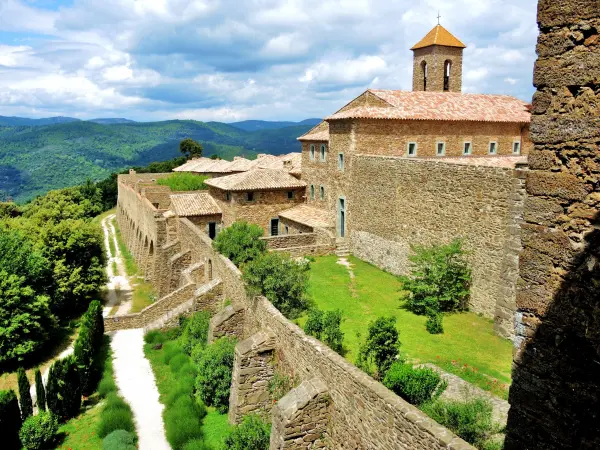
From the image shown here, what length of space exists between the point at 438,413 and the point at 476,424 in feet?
2.22

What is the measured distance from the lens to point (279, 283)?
15.5 metres

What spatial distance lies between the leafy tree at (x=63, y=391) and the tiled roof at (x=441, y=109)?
17020 mm

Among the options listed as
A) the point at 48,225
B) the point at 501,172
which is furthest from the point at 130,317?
the point at 501,172

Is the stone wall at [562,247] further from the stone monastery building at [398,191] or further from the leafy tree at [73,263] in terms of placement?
the leafy tree at [73,263]

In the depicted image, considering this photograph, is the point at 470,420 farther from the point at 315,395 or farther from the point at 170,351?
the point at 170,351

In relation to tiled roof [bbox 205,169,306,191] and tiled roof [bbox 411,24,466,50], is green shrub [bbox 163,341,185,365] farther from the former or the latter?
tiled roof [bbox 411,24,466,50]

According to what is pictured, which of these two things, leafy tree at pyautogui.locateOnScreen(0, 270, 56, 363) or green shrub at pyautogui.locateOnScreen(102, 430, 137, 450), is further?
leafy tree at pyautogui.locateOnScreen(0, 270, 56, 363)

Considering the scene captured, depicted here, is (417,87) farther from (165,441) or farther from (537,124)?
(537,124)

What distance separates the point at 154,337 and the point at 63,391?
579 cm

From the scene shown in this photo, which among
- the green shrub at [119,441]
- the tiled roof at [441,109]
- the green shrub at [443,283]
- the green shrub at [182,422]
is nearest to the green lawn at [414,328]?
the green shrub at [443,283]

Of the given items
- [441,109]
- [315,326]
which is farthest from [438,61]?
[315,326]

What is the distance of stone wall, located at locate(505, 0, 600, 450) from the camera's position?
152 inches

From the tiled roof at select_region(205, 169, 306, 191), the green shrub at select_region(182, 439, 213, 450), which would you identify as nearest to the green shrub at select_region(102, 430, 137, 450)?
the green shrub at select_region(182, 439, 213, 450)

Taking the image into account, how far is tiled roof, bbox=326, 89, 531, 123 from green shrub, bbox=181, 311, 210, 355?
12.2 m
